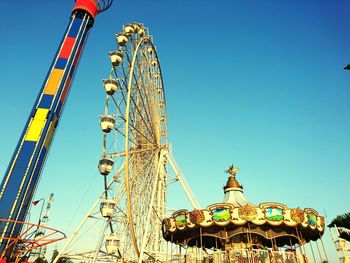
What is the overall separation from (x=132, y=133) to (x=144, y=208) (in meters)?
4.71

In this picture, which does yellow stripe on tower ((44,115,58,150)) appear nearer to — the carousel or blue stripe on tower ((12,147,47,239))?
blue stripe on tower ((12,147,47,239))

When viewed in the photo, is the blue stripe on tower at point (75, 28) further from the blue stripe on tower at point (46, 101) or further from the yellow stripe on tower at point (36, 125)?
the yellow stripe on tower at point (36, 125)

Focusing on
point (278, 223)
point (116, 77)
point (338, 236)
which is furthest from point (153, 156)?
point (338, 236)

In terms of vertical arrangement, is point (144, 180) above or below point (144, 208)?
above

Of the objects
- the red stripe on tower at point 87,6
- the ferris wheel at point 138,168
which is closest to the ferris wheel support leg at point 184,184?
the ferris wheel at point 138,168

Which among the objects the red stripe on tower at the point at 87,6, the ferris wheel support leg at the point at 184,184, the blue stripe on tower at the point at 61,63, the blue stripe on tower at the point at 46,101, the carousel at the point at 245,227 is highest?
the red stripe on tower at the point at 87,6

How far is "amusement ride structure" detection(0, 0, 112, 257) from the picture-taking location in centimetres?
1559

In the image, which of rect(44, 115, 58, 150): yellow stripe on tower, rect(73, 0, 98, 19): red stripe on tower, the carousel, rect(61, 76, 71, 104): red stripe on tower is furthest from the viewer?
rect(73, 0, 98, 19): red stripe on tower

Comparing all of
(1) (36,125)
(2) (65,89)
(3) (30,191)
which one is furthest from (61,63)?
(3) (30,191)

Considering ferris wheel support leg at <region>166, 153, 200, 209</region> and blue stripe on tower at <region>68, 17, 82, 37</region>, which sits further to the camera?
blue stripe on tower at <region>68, 17, 82, 37</region>

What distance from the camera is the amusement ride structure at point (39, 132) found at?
15594 millimetres

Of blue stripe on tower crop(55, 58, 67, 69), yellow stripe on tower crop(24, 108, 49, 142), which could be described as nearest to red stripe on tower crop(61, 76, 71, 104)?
blue stripe on tower crop(55, 58, 67, 69)

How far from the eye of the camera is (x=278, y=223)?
43.8 feet

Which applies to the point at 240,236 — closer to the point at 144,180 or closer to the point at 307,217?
the point at 307,217
